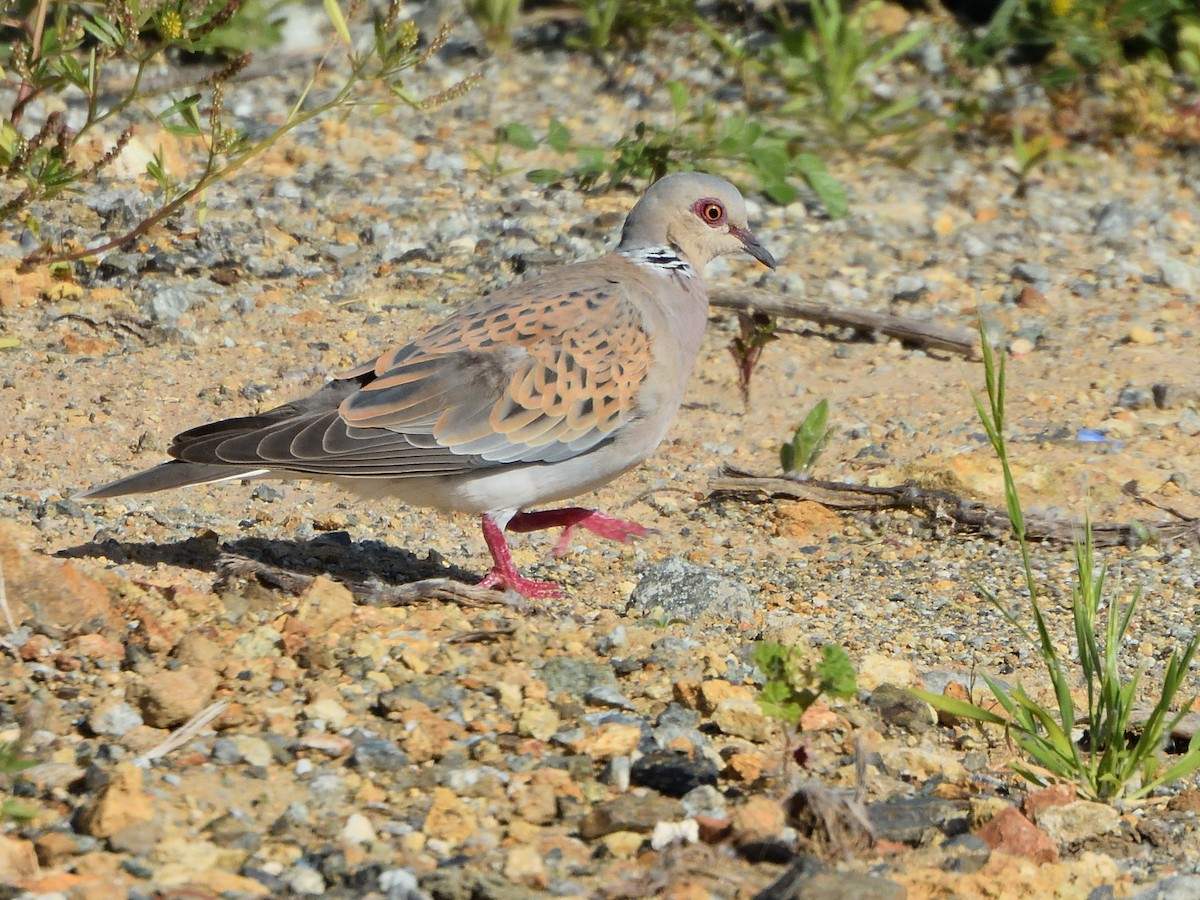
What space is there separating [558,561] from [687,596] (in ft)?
2.13

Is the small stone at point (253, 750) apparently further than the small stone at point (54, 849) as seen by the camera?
Yes

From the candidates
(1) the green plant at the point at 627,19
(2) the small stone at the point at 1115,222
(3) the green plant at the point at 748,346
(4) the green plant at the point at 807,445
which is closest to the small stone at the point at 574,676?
(4) the green plant at the point at 807,445

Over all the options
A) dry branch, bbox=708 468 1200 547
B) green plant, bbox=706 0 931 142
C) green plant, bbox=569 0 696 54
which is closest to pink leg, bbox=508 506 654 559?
dry branch, bbox=708 468 1200 547

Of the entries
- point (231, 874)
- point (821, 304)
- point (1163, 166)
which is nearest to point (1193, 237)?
point (1163, 166)

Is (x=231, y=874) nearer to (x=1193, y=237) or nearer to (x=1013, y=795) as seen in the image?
(x=1013, y=795)

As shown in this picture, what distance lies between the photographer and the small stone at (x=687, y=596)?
14.4 ft

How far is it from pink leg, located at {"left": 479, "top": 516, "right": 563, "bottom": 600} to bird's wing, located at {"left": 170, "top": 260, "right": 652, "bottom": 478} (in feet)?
0.65

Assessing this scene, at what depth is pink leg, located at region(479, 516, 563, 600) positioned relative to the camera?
4461 millimetres

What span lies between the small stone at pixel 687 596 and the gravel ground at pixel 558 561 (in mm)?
12

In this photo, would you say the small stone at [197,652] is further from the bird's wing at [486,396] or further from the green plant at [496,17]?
the green plant at [496,17]

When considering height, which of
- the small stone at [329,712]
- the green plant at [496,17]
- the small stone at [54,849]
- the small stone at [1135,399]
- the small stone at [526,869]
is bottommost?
the small stone at [1135,399]

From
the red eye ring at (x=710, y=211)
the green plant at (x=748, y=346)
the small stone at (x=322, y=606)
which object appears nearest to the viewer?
the small stone at (x=322, y=606)

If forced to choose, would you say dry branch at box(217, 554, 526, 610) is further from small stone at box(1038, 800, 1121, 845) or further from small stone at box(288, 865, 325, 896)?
small stone at box(1038, 800, 1121, 845)

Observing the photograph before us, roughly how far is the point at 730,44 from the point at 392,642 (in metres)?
5.71
